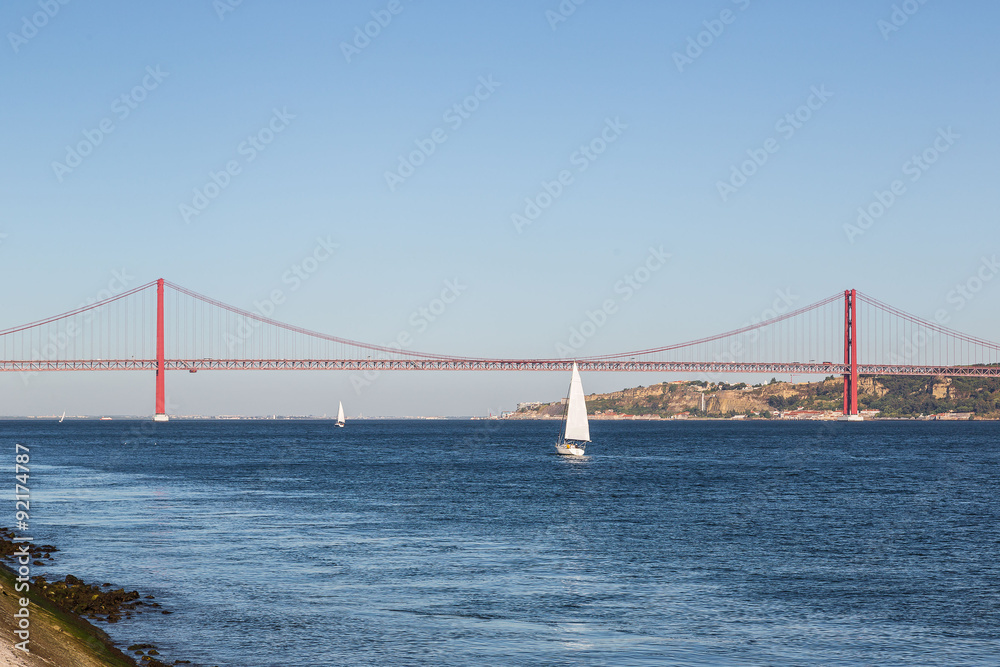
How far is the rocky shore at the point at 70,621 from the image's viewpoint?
12812 millimetres

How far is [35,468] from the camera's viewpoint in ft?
193

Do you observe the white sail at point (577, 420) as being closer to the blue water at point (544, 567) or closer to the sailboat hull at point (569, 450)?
the sailboat hull at point (569, 450)

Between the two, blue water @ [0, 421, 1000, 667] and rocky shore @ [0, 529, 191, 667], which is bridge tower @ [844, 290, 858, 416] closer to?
blue water @ [0, 421, 1000, 667]

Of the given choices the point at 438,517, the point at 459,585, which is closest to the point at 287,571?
the point at 459,585

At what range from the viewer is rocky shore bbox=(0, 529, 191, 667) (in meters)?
12.8

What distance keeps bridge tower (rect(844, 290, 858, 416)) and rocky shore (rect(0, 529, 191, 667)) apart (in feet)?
397

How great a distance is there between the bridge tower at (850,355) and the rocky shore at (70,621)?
397 ft

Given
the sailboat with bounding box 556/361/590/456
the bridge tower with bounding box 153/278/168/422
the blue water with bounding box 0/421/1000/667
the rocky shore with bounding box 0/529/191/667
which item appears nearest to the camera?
the rocky shore with bounding box 0/529/191/667

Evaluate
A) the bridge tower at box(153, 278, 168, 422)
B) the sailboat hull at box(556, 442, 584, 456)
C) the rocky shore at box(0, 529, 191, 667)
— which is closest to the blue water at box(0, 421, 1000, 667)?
the rocky shore at box(0, 529, 191, 667)

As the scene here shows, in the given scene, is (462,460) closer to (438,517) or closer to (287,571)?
(438,517)

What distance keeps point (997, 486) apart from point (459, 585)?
3365cm

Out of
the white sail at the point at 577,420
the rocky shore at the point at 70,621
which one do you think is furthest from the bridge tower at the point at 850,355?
the rocky shore at the point at 70,621

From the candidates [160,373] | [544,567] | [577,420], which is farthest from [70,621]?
[160,373]

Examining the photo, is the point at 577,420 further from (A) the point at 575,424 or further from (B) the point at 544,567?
(B) the point at 544,567
